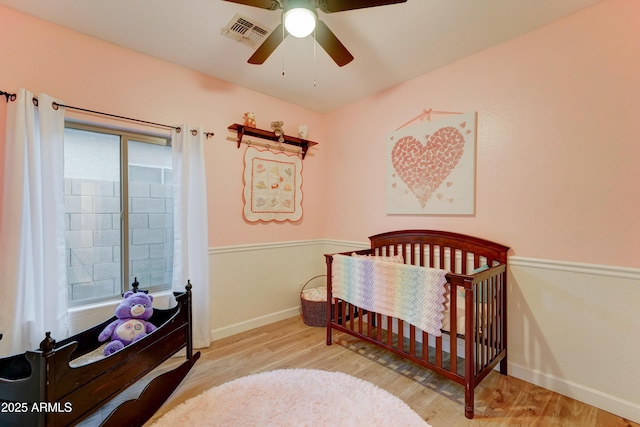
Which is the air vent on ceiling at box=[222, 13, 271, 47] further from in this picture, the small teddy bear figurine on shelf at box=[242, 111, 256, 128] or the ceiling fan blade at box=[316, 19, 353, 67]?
the small teddy bear figurine on shelf at box=[242, 111, 256, 128]

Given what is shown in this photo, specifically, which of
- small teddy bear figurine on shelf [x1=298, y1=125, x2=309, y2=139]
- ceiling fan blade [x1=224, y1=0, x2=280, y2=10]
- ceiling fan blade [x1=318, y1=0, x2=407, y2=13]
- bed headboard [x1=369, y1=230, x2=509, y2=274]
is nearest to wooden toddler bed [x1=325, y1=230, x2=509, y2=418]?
bed headboard [x1=369, y1=230, x2=509, y2=274]

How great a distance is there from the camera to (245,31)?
6.36 ft

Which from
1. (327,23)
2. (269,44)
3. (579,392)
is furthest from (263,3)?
(579,392)

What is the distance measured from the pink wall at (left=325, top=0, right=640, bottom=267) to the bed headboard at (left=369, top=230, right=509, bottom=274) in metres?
0.09

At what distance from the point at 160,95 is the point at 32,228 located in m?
1.31

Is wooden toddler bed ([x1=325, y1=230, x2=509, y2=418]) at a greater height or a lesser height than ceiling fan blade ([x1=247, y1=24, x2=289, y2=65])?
lesser

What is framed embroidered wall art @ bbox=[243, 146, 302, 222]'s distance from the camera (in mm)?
2849

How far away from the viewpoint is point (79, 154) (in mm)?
2061

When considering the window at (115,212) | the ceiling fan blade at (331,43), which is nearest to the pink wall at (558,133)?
the ceiling fan blade at (331,43)

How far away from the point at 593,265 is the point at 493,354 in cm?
84

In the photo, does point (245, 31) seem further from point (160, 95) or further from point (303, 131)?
point (303, 131)

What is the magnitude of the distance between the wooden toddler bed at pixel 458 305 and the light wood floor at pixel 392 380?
0.13 m

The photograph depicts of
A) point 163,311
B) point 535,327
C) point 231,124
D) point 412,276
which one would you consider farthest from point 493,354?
point 231,124

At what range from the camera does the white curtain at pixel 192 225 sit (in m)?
2.32
